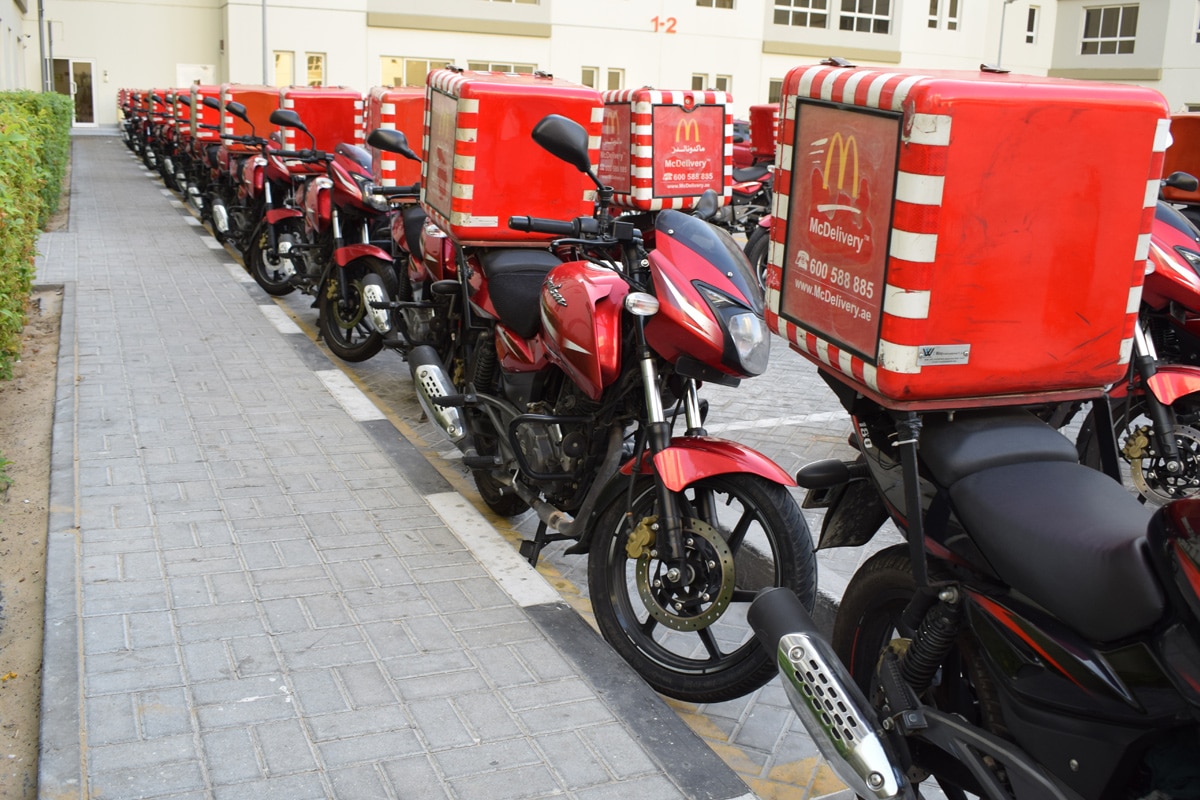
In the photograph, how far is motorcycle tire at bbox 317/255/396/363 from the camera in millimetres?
7949

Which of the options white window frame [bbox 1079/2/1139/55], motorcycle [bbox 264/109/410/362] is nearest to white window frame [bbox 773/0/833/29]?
white window frame [bbox 1079/2/1139/55]

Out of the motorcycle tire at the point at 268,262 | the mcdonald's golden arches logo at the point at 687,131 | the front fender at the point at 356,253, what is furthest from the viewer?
the mcdonald's golden arches logo at the point at 687,131

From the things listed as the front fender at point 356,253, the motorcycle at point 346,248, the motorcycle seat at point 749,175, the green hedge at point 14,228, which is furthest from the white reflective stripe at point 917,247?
the motorcycle seat at point 749,175

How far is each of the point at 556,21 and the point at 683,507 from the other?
45.2 m

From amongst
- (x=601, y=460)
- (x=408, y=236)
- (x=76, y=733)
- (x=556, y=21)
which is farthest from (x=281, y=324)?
(x=556, y=21)

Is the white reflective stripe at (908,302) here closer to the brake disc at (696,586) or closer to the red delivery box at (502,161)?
the brake disc at (696,586)

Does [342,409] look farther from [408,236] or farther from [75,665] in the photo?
[75,665]

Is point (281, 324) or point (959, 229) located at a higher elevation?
point (959, 229)

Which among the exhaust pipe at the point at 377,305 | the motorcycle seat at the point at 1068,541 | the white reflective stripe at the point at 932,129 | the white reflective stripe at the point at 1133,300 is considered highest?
the white reflective stripe at the point at 932,129

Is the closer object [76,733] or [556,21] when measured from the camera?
[76,733]

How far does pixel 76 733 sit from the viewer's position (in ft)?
10.8

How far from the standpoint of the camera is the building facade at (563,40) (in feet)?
143

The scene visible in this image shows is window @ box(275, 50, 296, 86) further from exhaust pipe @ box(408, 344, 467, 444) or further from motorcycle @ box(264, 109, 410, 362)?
exhaust pipe @ box(408, 344, 467, 444)

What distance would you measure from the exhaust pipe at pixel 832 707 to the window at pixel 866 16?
52459 millimetres
